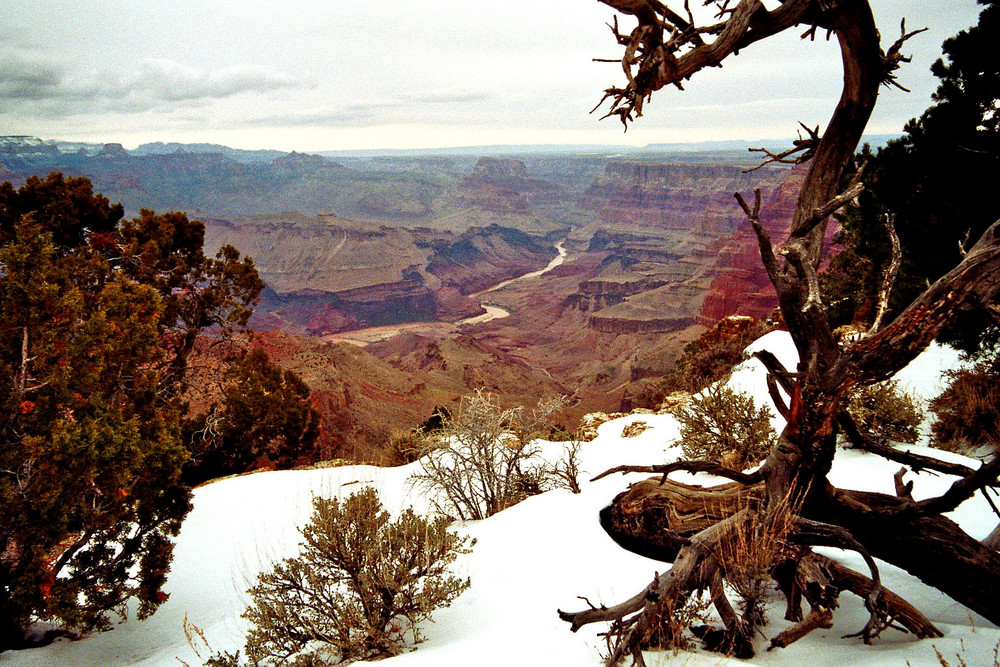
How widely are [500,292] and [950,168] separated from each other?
121620 mm

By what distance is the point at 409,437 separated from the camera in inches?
552

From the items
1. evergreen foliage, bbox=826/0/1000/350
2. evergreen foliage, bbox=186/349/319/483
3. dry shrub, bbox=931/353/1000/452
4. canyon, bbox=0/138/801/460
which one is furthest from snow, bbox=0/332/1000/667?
evergreen foliage, bbox=186/349/319/483

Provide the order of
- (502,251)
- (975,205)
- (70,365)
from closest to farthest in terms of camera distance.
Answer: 1. (70,365)
2. (975,205)
3. (502,251)

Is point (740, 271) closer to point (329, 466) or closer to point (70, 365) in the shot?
point (329, 466)

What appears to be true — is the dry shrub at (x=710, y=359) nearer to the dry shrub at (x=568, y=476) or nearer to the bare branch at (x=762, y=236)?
the dry shrub at (x=568, y=476)

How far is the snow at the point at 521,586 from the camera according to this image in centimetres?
329

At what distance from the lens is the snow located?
10.8ft

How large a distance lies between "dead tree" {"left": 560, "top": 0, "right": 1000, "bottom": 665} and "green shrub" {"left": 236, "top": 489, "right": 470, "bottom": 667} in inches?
62.0

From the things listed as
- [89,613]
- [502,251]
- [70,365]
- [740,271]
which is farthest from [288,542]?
[502,251]

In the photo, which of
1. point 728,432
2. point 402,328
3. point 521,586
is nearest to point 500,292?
point 402,328

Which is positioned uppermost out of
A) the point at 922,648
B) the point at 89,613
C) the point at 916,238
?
the point at 916,238

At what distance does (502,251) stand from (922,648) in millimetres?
164995

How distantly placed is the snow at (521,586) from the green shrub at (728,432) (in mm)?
891

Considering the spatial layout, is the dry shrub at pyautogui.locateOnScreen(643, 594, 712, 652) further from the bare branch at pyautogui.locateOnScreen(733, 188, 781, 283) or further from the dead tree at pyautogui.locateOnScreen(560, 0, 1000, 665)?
the bare branch at pyautogui.locateOnScreen(733, 188, 781, 283)
